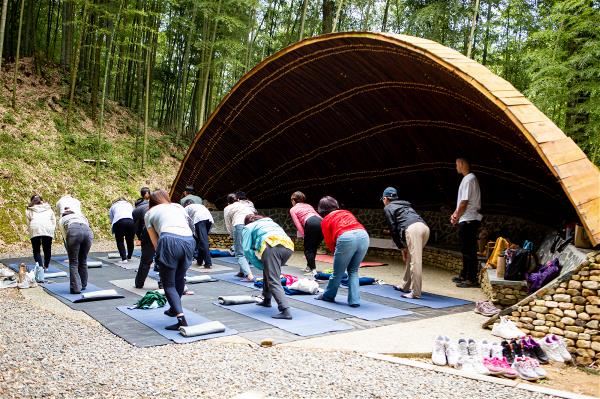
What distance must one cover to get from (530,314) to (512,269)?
1.06 m

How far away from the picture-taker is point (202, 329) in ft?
15.1

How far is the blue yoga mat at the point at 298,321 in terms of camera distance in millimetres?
4828

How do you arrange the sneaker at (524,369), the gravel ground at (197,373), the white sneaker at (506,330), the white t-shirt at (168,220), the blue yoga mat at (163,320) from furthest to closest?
the white sneaker at (506,330) → the white t-shirt at (168,220) → the blue yoga mat at (163,320) → the sneaker at (524,369) → the gravel ground at (197,373)

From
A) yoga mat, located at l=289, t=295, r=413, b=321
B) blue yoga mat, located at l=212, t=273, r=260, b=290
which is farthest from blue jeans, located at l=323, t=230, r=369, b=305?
blue yoga mat, located at l=212, t=273, r=260, b=290

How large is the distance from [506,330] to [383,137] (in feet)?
19.2

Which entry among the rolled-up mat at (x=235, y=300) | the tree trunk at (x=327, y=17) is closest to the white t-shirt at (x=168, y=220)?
the rolled-up mat at (x=235, y=300)

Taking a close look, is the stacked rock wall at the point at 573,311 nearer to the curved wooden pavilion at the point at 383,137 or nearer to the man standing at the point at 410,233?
the curved wooden pavilion at the point at 383,137

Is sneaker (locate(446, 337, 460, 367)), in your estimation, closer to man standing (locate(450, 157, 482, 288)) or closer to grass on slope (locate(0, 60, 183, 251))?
man standing (locate(450, 157, 482, 288))

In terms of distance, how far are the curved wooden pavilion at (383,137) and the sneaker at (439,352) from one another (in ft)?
5.88

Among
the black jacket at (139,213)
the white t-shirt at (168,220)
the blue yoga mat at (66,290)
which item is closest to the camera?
the white t-shirt at (168,220)

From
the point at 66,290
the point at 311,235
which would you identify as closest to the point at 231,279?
the point at 311,235

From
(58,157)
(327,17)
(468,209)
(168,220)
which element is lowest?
(168,220)

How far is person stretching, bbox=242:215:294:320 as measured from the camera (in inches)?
204

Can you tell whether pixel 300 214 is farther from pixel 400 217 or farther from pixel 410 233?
pixel 410 233
